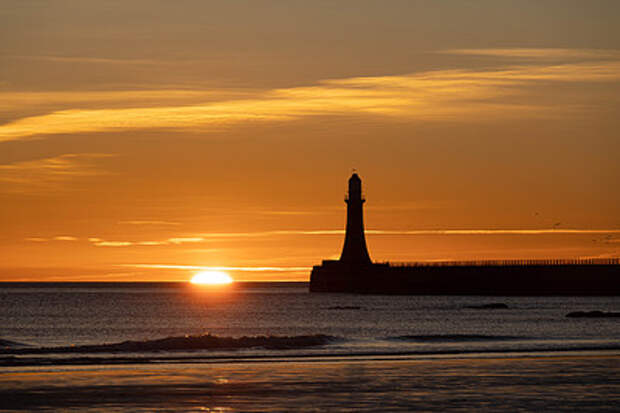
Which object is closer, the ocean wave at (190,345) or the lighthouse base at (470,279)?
the ocean wave at (190,345)

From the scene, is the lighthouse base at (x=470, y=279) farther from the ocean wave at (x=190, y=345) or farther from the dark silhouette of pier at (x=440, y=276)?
the ocean wave at (x=190, y=345)

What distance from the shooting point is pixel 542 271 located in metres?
156

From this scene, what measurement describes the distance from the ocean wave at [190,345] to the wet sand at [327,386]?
11.2 meters

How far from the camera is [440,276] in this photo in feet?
563

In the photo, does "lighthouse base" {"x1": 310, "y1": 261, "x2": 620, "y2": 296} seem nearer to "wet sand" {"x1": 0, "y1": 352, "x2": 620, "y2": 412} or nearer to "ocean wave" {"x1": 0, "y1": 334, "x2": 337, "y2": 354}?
"ocean wave" {"x1": 0, "y1": 334, "x2": 337, "y2": 354}

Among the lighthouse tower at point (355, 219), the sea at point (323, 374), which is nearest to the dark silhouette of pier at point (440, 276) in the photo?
the lighthouse tower at point (355, 219)

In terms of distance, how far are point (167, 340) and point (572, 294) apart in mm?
105101

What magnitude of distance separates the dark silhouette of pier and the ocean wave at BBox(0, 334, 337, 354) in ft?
309

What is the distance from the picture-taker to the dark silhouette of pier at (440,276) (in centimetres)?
15038

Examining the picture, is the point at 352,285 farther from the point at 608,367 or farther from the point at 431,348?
the point at 608,367

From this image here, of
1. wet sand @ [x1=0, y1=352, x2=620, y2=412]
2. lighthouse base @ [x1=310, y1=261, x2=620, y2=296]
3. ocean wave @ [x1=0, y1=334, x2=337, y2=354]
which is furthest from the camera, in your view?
lighthouse base @ [x1=310, y1=261, x2=620, y2=296]

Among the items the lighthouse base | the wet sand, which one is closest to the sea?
the wet sand

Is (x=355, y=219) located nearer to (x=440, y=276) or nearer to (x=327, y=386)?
(x=440, y=276)

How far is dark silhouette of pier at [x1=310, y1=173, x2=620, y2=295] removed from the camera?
493ft
